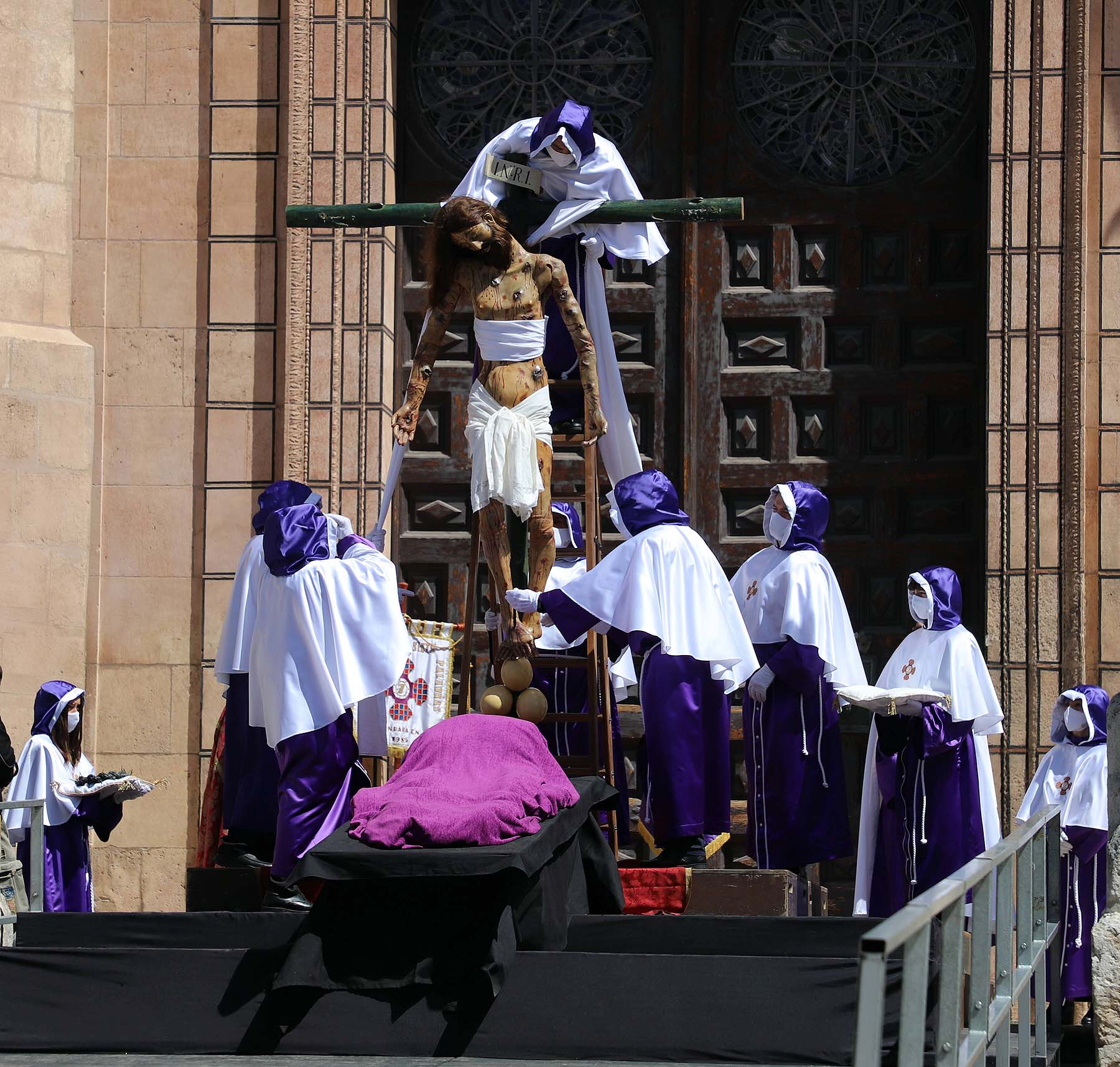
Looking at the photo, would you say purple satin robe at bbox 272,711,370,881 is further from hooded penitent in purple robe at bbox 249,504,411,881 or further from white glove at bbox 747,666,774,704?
white glove at bbox 747,666,774,704

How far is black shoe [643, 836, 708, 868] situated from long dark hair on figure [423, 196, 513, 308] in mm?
2579

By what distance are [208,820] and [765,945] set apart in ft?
11.0

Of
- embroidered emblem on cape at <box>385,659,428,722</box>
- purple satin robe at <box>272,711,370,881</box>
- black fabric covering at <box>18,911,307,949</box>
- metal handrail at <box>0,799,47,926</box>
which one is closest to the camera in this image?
black fabric covering at <box>18,911,307,949</box>

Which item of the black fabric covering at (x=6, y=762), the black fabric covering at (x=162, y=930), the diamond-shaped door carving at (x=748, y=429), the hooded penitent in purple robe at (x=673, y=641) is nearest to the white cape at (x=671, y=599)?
the hooded penitent in purple robe at (x=673, y=641)

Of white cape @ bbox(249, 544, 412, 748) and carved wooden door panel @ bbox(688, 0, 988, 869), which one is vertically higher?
carved wooden door panel @ bbox(688, 0, 988, 869)

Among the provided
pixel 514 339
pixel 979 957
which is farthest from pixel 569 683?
pixel 979 957

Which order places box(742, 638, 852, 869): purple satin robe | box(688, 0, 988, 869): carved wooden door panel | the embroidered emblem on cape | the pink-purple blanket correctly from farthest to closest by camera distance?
1. box(688, 0, 988, 869): carved wooden door panel
2. the embroidered emblem on cape
3. box(742, 638, 852, 869): purple satin robe
4. the pink-purple blanket

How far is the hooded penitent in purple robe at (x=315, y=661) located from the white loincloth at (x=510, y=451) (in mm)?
581

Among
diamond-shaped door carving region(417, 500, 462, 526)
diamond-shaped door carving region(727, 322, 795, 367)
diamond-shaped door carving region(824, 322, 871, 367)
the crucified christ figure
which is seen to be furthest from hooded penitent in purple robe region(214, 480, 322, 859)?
diamond-shaped door carving region(824, 322, 871, 367)

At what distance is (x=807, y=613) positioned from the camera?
8430 mm


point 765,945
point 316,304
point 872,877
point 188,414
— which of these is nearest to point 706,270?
point 316,304

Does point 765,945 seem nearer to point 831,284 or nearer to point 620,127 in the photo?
point 831,284

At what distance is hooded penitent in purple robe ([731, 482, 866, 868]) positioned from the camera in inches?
332

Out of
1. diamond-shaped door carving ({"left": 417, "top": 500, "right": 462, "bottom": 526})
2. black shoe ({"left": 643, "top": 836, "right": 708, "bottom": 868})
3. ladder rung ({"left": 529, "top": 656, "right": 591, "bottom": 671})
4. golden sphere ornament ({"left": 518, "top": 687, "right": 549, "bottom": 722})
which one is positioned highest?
diamond-shaped door carving ({"left": 417, "top": 500, "right": 462, "bottom": 526})
